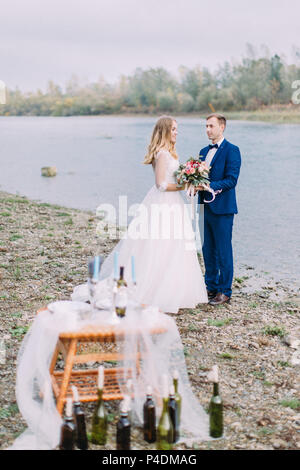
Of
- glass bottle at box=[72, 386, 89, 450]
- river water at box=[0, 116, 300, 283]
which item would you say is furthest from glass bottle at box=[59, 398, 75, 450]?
river water at box=[0, 116, 300, 283]

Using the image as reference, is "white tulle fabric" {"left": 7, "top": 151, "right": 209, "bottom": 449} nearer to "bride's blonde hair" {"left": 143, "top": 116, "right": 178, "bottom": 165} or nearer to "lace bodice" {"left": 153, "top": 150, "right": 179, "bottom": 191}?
"lace bodice" {"left": 153, "top": 150, "right": 179, "bottom": 191}

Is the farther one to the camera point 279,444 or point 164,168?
point 164,168

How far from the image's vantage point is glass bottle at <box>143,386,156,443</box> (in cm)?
425

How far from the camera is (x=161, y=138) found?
6.87m

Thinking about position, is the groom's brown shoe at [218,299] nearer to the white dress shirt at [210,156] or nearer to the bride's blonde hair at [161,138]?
the white dress shirt at [210,156]

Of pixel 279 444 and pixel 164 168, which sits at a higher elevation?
pixel 164 168

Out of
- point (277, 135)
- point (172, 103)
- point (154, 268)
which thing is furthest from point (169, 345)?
point (172, 103)

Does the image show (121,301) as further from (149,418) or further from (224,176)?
(224,176)

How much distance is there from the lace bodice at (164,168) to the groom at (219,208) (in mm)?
435

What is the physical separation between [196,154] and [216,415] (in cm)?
2937

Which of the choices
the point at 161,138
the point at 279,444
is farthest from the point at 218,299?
the point at 279,444

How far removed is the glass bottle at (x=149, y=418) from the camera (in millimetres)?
4254

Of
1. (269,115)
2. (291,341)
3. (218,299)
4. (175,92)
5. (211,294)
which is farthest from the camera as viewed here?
(175,92)
